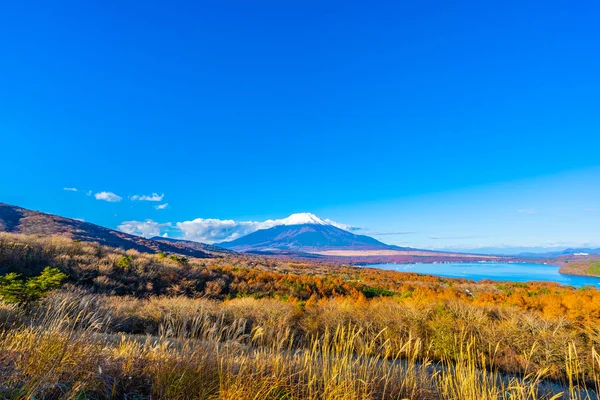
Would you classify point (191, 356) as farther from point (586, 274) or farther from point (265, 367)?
point (586, 274)

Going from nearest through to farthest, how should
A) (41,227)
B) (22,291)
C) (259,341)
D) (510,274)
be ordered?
(259,341) < (22,291) < (41,227) < (510,274)

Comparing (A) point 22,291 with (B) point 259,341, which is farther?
(A) point 22,291

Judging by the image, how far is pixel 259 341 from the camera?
4.03 m

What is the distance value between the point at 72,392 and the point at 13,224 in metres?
71.4

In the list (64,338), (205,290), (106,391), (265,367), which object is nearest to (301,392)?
(265,367)

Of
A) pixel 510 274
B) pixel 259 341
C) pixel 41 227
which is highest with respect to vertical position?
pixel 41 227

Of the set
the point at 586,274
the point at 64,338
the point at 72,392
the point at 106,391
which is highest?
the point at 64,338

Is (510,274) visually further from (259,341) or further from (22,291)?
(22,291)

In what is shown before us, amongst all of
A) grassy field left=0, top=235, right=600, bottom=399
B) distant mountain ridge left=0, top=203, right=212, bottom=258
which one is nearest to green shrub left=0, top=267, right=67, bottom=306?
grassy field left=0, top=235, right=600, bottom=399

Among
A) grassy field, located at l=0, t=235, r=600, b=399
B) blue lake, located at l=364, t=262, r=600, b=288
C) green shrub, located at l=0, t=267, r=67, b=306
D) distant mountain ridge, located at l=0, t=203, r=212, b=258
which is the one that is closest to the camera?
grassy field, located at l=0, t=235, r=600, b=399

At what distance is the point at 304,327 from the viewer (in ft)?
31.6

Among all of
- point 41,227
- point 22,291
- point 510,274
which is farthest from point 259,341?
point 510,274

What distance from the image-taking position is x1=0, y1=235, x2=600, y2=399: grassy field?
2.63m

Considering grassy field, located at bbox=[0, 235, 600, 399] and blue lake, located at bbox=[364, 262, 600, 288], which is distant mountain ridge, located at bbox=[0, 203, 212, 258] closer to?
grassy field, located at bbox=[0, 235, 600, 399]
